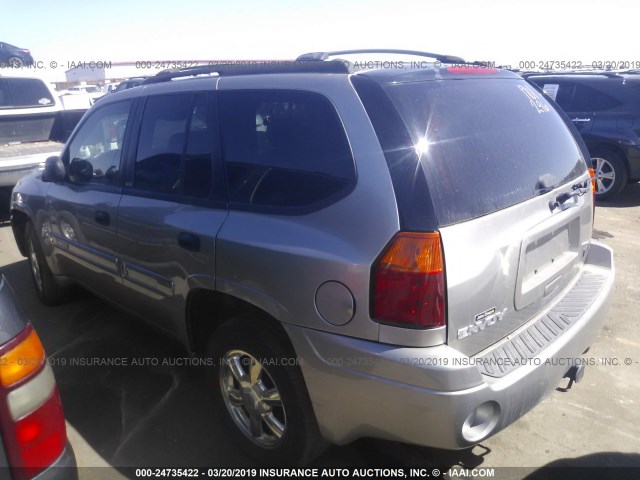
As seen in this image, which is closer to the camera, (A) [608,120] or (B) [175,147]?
(B) [175,147]

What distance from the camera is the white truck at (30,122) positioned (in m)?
7.29

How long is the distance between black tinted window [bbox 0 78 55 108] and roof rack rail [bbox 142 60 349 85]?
247 inches

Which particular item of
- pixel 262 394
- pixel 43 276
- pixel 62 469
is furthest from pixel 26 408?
pixel 43 276

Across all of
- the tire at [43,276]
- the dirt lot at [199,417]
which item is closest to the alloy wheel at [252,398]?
the dirt lot at [199,417]

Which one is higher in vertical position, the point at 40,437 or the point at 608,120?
the point at 40,437

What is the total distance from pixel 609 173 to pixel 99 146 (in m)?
7.24

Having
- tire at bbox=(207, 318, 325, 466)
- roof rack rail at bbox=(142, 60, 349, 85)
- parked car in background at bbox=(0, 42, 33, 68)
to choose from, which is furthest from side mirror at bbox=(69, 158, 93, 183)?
parked car in background at bbox=(0, 42, 33, 68)

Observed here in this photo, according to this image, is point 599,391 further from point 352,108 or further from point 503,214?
point 352,108

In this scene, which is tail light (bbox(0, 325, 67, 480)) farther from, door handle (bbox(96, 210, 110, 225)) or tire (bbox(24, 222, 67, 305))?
tire (bbox(24, 222, 67, 305))

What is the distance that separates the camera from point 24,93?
8328 millimetres

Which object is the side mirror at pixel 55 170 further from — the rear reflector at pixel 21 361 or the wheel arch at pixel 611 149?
the wheel arch at pixel 611 149

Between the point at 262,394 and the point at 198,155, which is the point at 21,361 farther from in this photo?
the point at 198,155

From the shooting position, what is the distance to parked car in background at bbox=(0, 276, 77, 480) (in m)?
1.56

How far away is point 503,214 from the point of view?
2094mm
